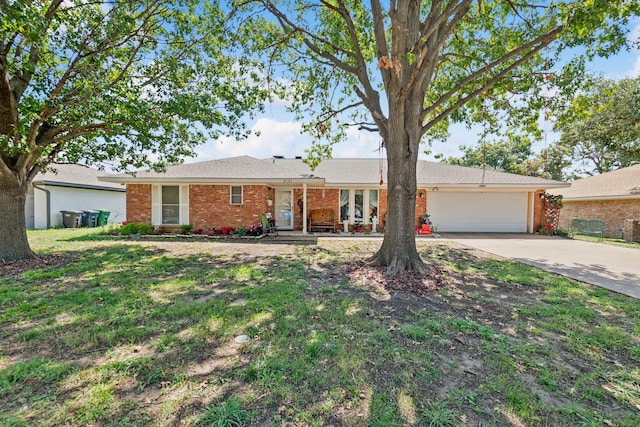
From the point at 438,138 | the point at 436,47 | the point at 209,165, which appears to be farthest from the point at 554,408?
the point at 209,165

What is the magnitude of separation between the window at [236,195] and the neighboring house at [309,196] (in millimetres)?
47

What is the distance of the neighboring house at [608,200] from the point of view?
14220mm

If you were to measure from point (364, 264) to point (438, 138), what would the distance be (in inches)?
278

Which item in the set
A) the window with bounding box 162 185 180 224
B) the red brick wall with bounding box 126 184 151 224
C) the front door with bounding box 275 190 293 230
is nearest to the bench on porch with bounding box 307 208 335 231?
the front door with bounding box 275 190 293 230

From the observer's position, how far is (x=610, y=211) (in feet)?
50.4

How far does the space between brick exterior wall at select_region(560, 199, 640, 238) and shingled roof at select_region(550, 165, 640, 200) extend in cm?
62

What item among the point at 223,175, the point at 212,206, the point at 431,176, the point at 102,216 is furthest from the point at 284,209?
the point at 102,216

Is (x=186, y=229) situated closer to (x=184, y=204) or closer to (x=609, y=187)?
(x=184, y=204)

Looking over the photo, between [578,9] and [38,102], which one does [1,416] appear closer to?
[38,102]

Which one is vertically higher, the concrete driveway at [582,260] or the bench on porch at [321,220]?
the bench on porch at [321,220]

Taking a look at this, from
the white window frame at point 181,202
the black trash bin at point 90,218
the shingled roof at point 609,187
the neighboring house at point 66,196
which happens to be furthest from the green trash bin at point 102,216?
the shingled roof at point 609,187

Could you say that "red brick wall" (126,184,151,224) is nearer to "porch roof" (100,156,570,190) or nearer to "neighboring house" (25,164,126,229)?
"porch roof" (100,156,570,190)

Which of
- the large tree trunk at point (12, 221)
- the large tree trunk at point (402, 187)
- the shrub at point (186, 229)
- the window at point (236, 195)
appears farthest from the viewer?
→ the window at point (236, 195)

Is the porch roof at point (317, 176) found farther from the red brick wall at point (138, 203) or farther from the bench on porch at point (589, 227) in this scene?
the bench on porch at point (589, 227)
